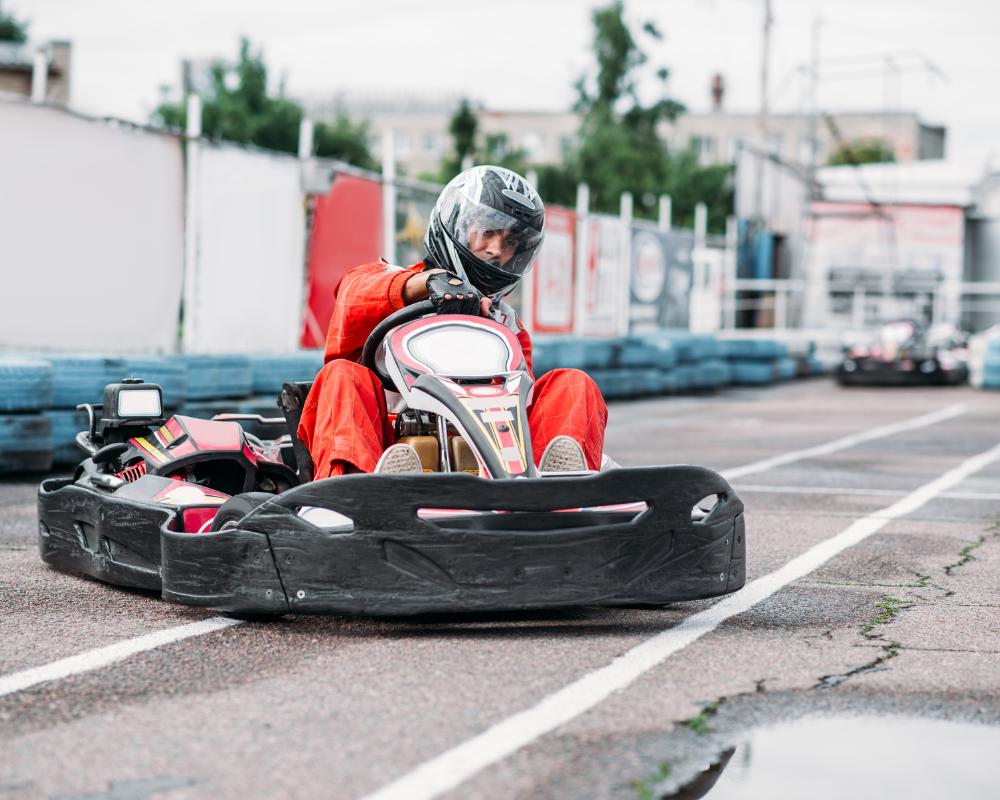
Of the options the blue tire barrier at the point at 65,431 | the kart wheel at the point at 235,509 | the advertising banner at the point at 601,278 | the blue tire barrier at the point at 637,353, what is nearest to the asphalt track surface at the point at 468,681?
the kart wheel at the point at 235,509

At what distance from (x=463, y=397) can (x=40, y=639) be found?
1410 millimetres

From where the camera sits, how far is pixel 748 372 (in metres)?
21.4

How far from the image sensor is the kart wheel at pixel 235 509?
390 cm

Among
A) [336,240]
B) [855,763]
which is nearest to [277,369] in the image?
[336,240]

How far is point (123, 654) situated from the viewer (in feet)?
11.8

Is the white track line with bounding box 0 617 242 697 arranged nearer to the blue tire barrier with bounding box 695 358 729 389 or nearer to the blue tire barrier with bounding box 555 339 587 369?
the blue tire barrier with bounding box 555 339 587 369

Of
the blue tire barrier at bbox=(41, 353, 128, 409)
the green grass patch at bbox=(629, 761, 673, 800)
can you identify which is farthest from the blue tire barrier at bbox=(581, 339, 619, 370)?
the green grass patch at bbox=(629, 761, 673, 800)

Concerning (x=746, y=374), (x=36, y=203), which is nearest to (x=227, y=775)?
(x=36, y=203)

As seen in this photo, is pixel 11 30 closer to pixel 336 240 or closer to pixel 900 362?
pixel 900 362

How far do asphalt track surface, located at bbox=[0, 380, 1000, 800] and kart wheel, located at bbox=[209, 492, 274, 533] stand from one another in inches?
12.2

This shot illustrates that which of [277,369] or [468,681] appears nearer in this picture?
[468,681]

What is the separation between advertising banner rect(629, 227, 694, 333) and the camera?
1894cm

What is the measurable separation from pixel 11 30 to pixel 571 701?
154 feet

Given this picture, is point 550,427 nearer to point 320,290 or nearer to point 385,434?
point 385,434
